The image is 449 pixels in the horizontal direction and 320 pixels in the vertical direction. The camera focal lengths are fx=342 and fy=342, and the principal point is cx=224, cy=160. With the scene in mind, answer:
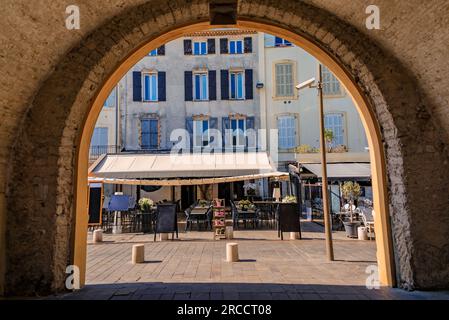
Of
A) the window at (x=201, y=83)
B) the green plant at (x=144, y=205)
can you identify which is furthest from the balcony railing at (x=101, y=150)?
the green plant at (x=144, y=205)

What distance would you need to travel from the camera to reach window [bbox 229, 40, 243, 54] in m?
19.7

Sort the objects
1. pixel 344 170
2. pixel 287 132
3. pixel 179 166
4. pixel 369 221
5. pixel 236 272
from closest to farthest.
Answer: pixel 236 272
pixel 369 221
pixel 344 170
pixel 179 166
pixel 287 132

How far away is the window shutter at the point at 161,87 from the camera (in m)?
19.4

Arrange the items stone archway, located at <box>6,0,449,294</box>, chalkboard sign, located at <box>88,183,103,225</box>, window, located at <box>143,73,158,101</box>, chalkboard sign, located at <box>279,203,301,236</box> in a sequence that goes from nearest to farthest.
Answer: stone archway, located at <box>6,0,449,294</box>
chalkboard sign, located at <box>279,203,301,236</box>
chalkboard sign, located at <box>88,183,103,225</box>
window, located at <box>143,73,158,101</box>

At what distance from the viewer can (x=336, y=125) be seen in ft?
62.8

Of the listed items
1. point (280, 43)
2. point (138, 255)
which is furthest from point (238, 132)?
point (138, 255)

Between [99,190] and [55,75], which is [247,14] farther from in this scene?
[99,190]

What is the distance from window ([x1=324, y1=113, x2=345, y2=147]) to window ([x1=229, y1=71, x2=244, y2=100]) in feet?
16.6

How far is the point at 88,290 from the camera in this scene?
4.89 m

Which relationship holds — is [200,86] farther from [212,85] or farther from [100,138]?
[100,138]

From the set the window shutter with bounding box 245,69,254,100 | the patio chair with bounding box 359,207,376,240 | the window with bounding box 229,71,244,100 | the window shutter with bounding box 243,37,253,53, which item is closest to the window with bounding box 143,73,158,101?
the window with bounding box 229,71,244,100

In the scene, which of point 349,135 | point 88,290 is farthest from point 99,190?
point 349,135

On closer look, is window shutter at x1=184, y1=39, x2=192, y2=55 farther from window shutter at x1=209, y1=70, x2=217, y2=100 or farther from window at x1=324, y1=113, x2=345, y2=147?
window at x1=324, y1=113, x2=345, y2=147

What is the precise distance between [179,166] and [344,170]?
690 cm
